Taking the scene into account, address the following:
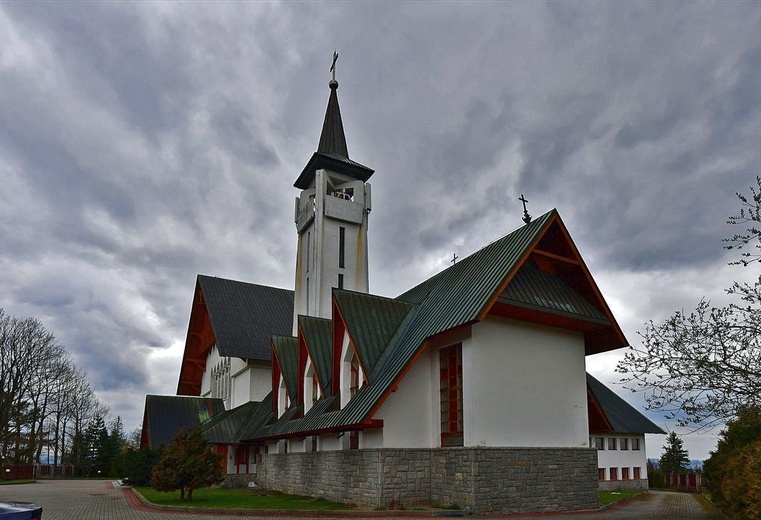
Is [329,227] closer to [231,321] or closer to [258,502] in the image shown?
[231,321]

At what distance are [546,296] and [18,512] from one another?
540 inches

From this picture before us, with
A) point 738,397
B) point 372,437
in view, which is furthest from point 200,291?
point 738,397

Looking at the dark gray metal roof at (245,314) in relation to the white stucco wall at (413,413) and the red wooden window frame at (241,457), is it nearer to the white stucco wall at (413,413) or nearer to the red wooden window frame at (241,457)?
the red wooden window frame at (241,457)

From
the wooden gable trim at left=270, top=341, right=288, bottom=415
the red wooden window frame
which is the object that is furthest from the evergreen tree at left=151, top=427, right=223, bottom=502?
the red wooden window frame

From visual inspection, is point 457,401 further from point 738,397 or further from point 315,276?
point 315,276

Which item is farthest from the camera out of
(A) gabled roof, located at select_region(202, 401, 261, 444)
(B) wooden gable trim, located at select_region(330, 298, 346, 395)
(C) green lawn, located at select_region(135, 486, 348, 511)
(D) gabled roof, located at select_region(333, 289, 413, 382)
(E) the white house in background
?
(E) the white house in background

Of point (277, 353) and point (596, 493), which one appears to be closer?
point (596, 493)

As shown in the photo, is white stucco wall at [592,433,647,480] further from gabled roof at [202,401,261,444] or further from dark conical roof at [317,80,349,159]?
dark conical roof at [317,80,349,159]

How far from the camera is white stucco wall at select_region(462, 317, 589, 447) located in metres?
15.9

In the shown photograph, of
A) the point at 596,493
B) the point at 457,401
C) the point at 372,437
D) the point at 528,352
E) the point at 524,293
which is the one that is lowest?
the point at 596,493

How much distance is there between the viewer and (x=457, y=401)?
54.1 feet

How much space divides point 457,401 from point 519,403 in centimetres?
174

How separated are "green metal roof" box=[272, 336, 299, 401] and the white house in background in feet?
60.1

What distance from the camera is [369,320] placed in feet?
65.3
